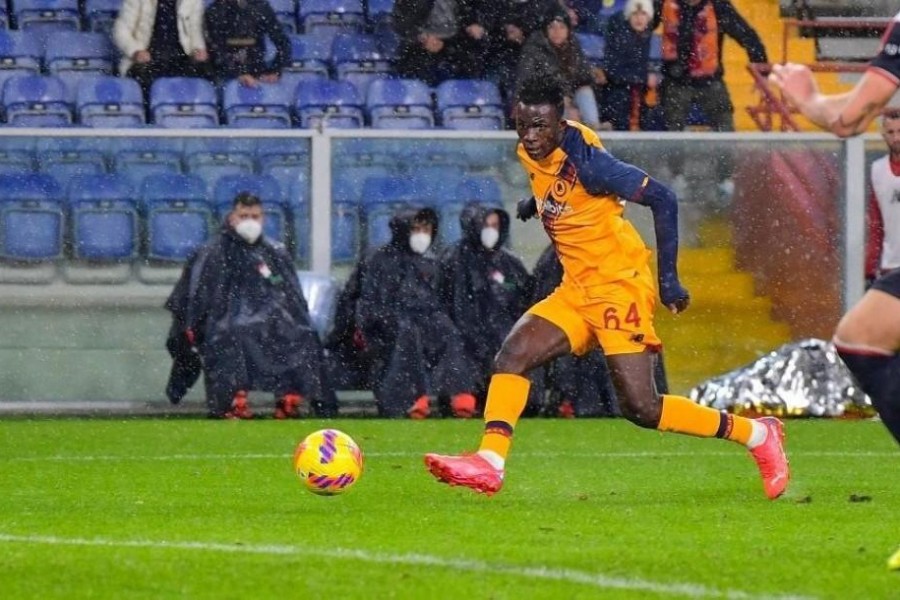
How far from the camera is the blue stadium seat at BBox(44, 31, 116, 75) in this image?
59.2 feet

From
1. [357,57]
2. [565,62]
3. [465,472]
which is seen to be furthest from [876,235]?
[357,57]

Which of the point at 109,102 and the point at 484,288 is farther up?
the point at 109,102

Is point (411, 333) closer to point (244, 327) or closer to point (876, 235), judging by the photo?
point (244, 327)

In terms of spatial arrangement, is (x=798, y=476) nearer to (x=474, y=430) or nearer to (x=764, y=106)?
(x=474, y=430)

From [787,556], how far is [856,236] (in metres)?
9.91

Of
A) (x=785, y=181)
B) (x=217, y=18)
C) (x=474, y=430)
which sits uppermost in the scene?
(x=217, y=18)

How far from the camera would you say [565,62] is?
16.6 metres

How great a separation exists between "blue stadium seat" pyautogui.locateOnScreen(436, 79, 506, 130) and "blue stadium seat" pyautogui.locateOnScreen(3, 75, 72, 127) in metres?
3.29

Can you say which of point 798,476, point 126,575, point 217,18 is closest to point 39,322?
point 217,18

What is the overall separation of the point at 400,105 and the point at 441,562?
11858 mm

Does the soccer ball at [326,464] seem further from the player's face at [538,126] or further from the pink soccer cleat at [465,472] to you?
the player's face at [538,126]

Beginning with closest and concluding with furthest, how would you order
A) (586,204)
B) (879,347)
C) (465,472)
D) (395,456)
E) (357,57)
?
1. (879,347)
2. (465,472)
3. (586,204)
4. (395,456)
5. (357,57)

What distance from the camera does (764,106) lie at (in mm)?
18750

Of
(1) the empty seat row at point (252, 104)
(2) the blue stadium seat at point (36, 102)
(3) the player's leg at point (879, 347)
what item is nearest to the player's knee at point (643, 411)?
(3) the player's leg at point (879, 347)
